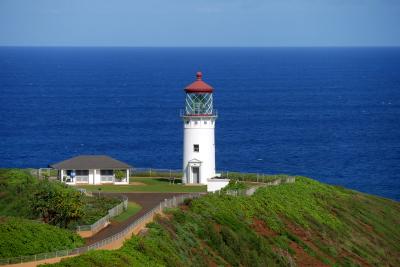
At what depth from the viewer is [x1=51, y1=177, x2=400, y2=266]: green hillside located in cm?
4284

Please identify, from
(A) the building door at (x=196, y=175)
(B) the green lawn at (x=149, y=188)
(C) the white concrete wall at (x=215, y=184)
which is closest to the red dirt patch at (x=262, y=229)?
(C) the white concrete wall at (x=215, y=184)

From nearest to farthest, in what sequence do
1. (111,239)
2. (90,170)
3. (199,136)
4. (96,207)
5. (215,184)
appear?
1. (111,239)
2. (96,207)
3. (215,184)
4. (90,170)
5. (199,136)

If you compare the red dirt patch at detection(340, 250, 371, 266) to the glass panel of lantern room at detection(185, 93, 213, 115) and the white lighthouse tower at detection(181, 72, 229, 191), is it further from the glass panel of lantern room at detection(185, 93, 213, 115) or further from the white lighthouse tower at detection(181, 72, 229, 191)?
the glass panel of lantern room at detection(185, 93, 213, 115)

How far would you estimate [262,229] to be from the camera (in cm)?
5253

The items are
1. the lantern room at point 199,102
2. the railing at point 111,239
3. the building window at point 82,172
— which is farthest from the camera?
the lantern room at point 199,102

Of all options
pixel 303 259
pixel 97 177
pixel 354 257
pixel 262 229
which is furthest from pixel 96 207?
pixel 354 257

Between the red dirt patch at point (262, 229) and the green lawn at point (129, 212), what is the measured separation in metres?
5.29

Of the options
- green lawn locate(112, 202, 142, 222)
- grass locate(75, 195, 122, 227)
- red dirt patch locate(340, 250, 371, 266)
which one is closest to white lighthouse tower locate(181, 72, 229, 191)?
green lawn locate(112, 202, 142, 222)

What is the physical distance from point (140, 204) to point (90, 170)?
7952 millimetres

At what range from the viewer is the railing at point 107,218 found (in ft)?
146

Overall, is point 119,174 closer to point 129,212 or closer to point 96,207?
point 129,212

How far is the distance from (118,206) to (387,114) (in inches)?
4756

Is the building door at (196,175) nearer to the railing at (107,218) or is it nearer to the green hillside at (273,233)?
the green hillside at (273,233)

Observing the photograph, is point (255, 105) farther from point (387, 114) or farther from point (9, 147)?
point (9, 147)
